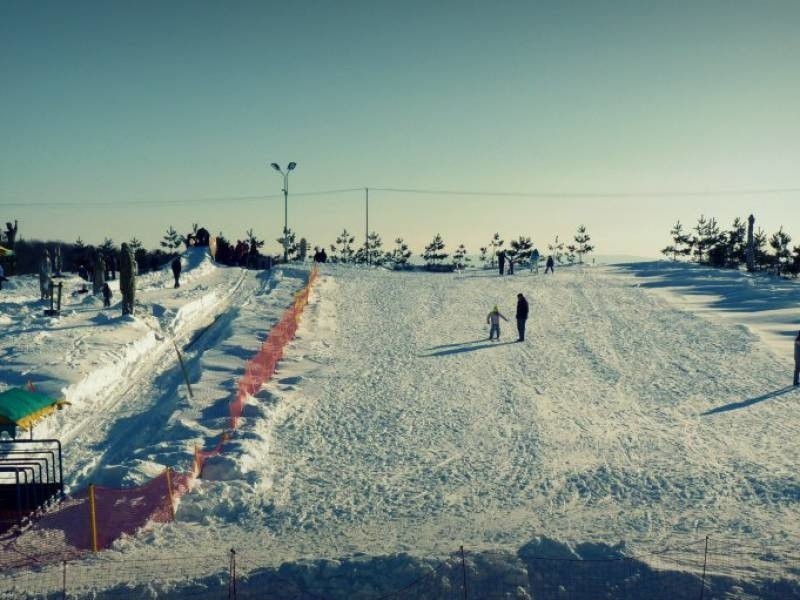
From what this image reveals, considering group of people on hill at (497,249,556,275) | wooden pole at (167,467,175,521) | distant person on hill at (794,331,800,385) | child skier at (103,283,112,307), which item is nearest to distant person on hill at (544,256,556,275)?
group of people on hill at (497,249,556,275)

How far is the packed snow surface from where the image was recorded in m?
12.2

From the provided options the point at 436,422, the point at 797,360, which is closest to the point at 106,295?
the point at 436,422

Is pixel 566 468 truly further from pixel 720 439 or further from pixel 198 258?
pixel 198 258

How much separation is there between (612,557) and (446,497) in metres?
3.73

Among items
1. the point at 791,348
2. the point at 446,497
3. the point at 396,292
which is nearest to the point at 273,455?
the point at 446,497

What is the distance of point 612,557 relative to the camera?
10555mm

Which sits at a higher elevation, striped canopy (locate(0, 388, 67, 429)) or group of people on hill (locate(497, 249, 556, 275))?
group of people on hill (locate(497, 249, 556, 275))

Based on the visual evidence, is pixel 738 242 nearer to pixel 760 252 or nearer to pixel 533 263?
pixel 760 252

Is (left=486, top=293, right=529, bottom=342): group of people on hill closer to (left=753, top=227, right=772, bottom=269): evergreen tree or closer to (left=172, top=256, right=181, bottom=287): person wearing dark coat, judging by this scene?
(left=172, top=256, right=181, bottom=287): person wearing dark coat

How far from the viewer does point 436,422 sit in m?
18.1

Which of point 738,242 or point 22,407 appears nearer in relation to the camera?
point 22,407

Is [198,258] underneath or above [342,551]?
above

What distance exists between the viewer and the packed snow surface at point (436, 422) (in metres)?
12.2

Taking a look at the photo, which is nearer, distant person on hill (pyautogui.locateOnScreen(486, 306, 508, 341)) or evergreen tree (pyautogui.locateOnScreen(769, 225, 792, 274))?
distant person on hill (pyautogui.locateOnScreen(486, 306, 508, 341))
